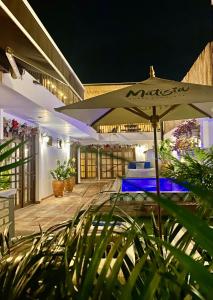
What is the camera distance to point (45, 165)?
11234 millimetres

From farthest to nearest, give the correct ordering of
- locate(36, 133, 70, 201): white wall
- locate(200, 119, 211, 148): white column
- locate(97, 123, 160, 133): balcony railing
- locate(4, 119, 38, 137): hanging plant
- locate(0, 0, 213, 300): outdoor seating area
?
1. locate(97, 123, 160, 133): balcony railing
2. locate(36, 133, 70, 201): white wall
3. locate(4, 119, 38, 137): hanging plant
4. locate(200, 119, 211, 148): white column
5. locate(0, 0, 213, 300): outdoor seating area

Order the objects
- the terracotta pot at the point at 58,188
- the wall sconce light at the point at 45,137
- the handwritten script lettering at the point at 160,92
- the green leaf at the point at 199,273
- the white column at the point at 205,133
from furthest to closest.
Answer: the terracotta pot at the point at 58,188 → the wall sconce light at the point at 45,137 → the white column at the point at 205,133 → the handwritten script lettering at the point at 160,92 → the green leaf at the point at 199,273

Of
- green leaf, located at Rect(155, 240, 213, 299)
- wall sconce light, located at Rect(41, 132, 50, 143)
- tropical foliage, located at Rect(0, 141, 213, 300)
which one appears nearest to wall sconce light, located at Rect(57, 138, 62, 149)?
wall sconce light, located at Rect(41, 132, 50, 143)

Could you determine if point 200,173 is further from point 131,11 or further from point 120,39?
point 120,39

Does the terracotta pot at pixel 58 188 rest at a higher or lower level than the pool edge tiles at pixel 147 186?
lower

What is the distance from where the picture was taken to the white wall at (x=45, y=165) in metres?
10.2

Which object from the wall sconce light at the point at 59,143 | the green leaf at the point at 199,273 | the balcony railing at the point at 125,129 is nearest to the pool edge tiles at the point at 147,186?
the green leaf at the point at 199,273

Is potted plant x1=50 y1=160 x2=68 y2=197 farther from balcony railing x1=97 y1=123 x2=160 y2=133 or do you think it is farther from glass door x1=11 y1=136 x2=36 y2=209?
balcony railing x1=97 y1=123 x2=160 y2=133

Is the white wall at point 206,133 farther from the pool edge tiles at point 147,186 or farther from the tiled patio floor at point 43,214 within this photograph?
the tiled patio floor at point 43,214

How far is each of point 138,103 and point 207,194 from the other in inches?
84.8

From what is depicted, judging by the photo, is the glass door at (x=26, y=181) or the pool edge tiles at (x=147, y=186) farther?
the glass door at (x=26, y=181)

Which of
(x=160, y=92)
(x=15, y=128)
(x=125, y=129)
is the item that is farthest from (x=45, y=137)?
(x=160, y=92)

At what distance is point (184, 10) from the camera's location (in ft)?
35.3

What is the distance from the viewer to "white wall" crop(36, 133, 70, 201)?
1023 centimetres
